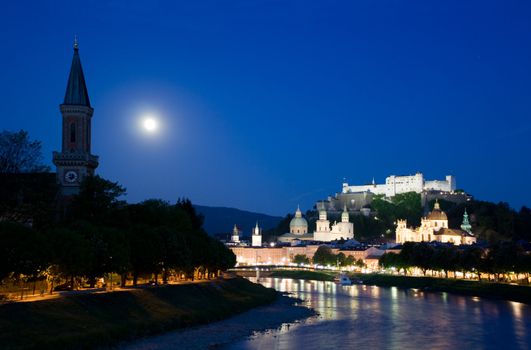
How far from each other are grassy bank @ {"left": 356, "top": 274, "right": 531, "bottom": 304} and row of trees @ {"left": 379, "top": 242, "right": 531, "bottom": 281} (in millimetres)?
3017

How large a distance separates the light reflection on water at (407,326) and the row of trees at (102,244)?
11352 mm

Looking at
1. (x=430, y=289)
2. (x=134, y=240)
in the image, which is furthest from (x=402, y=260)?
(x=134, y=240)

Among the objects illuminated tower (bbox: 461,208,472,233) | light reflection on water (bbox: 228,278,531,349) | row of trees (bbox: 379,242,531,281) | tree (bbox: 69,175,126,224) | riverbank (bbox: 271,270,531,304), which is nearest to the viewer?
light reflection on water (bbox: 228,278,531,349)

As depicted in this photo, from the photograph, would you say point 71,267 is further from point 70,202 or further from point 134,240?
point 70,202

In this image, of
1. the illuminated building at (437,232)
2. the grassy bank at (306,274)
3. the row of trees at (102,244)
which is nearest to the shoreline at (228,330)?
the row of trees at (102,244)

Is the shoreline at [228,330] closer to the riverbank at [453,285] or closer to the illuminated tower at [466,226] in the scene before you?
the riverbank at [453,285]

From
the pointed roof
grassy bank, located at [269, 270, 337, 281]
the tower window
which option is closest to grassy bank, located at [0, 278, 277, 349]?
the tower window

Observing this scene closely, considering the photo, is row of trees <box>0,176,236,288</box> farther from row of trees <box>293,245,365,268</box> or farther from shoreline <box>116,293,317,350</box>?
row of trees <box>293,245,365,268</box>

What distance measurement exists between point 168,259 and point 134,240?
3.77 m

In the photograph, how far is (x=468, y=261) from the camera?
106250 millimetres

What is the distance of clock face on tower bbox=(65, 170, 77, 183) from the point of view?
68438 mm

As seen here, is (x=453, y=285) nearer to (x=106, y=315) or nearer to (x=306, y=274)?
(x=306, y=274)

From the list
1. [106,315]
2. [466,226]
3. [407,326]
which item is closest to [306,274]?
[466,226]

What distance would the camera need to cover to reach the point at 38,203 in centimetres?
5334
